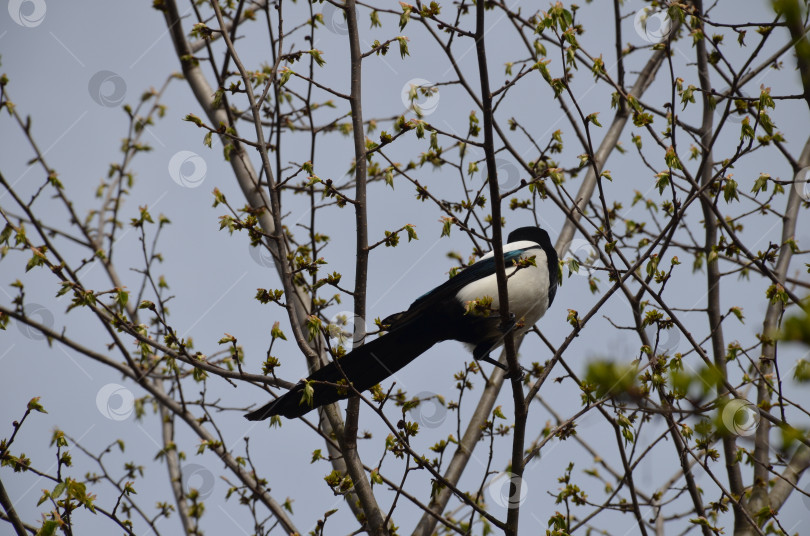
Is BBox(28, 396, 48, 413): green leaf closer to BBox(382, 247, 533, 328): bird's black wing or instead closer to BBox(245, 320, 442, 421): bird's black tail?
BBox(245, 320, 442, 421): bird's black tail

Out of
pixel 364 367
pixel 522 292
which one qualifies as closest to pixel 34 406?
pixel 364 367

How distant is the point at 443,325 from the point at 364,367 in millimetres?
535

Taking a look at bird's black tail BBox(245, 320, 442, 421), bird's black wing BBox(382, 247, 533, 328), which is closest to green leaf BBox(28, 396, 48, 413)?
bird's black tail BBox(245, 320, 442, 421)

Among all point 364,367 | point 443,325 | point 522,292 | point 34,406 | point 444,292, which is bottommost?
point 34,406

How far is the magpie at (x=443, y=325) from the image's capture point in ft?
11.0

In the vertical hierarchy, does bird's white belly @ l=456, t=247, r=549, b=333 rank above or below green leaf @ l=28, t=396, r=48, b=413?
above

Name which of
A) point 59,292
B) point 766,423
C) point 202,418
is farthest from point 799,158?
point 59,292

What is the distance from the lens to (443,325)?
392 cm

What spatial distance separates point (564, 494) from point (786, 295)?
4.59ft

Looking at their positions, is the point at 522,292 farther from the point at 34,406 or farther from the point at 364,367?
the point at 34,406

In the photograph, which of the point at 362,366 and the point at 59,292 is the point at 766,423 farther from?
the point at 59,292

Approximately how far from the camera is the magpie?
11.0ft

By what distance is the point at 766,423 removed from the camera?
4457 millimetres

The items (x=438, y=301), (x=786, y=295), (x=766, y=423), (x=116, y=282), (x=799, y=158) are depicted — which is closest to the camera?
(x=786, y=295)
